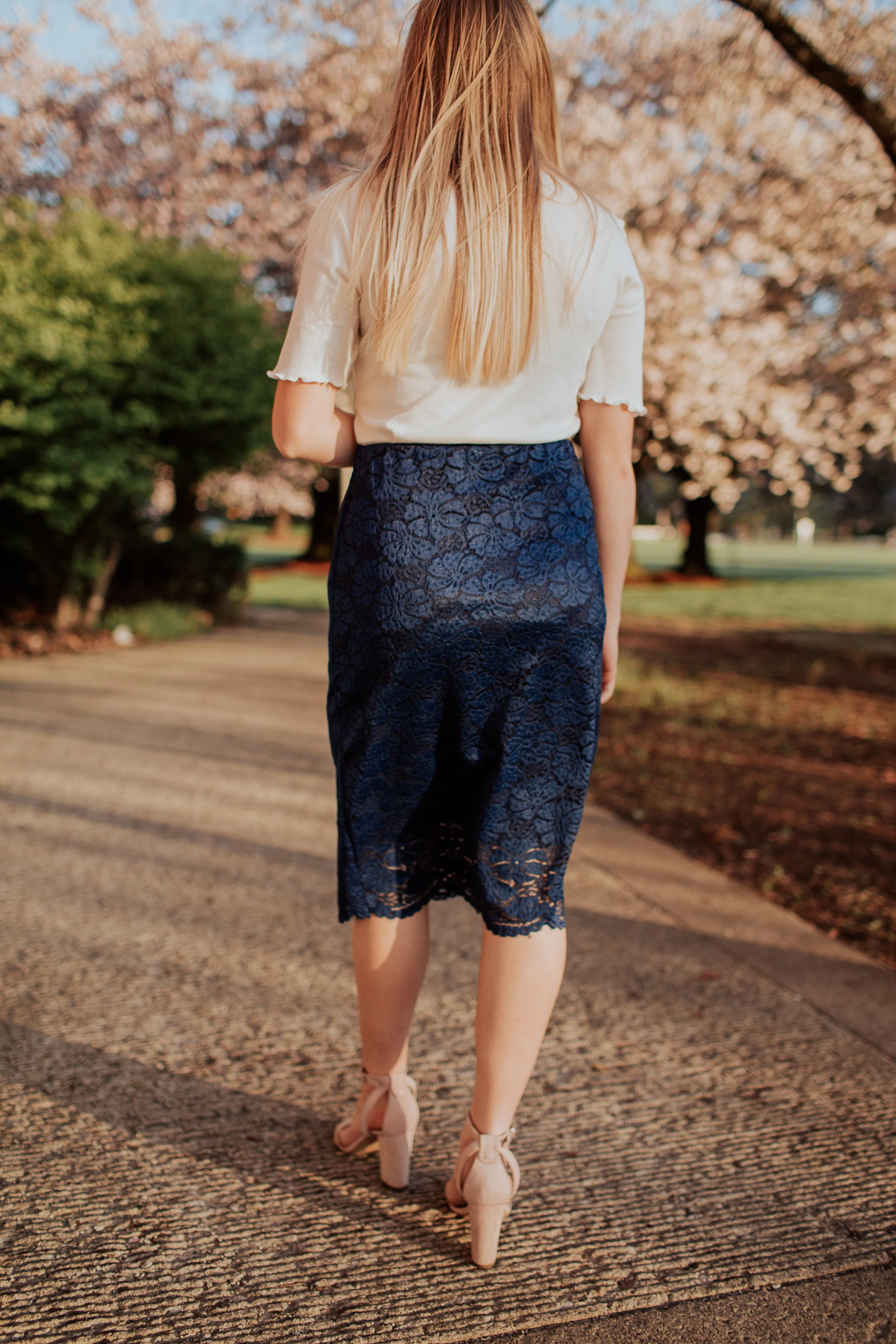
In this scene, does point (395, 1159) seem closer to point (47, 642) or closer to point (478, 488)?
point (478, 488)

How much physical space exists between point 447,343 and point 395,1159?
1.43m

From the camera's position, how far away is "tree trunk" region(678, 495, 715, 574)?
25.6 metres

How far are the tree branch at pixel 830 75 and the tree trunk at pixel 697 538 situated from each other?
67.9 ft

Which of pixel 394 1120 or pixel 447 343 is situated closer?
pixel 447 343

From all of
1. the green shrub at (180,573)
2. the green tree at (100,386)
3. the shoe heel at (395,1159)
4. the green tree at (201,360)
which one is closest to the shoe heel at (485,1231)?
the shoe heel at (395,1159)

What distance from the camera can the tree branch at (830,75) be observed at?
4.92 meters

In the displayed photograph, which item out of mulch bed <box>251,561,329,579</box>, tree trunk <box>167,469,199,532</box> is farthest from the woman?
mulch bed <box>251,561,329,579</box>

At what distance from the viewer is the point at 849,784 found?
5.01 m

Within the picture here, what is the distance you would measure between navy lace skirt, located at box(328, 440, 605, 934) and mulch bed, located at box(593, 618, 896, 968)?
6.05 ft

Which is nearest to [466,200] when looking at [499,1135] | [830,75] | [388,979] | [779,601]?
[388,979]

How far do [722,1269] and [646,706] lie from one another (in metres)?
5.64

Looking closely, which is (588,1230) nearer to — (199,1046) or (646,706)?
(199,1046)

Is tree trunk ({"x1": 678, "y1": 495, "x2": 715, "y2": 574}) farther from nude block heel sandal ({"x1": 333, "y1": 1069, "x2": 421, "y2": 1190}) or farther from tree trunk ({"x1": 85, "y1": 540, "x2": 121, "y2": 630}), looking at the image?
nude block heel sandal ({"x1": 333, "y1": 1069, "x2": 421, "y2": 1190})

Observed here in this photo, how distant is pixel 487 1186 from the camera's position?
163 centimetres
